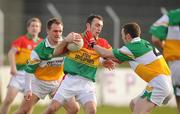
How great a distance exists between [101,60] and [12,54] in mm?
4183

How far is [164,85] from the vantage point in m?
12.4

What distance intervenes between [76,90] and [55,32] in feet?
4.26

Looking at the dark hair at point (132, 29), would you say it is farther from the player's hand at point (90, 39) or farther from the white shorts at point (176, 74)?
the white shorts at point (176, 74)

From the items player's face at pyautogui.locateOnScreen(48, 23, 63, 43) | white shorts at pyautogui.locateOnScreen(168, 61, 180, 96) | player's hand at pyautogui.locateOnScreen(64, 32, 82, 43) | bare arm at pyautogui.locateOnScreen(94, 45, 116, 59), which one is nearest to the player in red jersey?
player's face at pyautogui.locateOnScreen(48, 23, 63, 43)

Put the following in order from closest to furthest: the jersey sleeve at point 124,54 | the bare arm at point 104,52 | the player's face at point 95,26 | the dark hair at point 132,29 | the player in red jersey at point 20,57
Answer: the jersey sleeve at point 124,54 < the dark hair at point 132,29 < the bare arm at point 104,52 < the player's face at point 95,26 < the player in red jersey at point 20,57

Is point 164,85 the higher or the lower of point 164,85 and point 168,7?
the higher

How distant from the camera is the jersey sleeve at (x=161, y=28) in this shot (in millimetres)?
11555

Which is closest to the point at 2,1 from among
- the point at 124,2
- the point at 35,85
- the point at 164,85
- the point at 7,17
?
the point at 124,2

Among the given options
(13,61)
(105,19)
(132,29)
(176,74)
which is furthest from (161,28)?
(105,19)

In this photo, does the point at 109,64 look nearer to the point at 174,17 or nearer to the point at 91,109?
the point at 91,109

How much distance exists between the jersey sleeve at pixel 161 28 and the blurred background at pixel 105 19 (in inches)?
409

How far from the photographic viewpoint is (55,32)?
14.1 m

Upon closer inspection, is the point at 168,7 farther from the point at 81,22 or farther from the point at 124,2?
the point at 81,22

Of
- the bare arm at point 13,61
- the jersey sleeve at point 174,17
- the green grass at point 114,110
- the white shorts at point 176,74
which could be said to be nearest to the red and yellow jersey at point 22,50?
the bare arm at point 13,61
